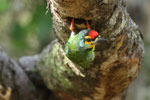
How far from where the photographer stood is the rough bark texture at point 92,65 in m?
1.73

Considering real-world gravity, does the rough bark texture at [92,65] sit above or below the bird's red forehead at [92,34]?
above

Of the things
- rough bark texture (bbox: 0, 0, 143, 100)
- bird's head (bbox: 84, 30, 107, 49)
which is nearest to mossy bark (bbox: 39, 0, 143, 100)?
rough bark texture (bbox: 0, 0, 143, 100)

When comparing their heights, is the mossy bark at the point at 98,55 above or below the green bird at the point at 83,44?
above

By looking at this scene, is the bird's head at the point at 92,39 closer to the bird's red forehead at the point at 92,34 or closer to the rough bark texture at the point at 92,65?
the bird's red forehead at the point at 92,34

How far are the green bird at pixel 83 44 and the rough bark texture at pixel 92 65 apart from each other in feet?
0.28

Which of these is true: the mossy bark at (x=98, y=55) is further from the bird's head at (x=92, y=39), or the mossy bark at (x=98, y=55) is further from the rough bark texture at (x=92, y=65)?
the bird's head at (x=92, y=39)

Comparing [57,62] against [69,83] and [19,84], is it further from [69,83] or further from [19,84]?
[19,84]

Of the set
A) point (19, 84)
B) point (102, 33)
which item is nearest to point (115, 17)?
point (102, 33)

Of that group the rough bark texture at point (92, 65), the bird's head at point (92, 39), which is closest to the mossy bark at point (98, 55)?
the rough bark texture at point (92, 65)

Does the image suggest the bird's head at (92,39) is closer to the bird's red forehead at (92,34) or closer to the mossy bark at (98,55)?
the bird's red forehead at (92,34)

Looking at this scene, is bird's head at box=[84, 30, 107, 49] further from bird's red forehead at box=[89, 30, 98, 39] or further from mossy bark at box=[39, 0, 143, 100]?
mossy bark at box=[39, 0, 143, 100]

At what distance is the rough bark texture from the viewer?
1725mm

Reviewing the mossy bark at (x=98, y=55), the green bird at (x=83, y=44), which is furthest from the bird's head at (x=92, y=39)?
the mossy bark at (x=98, y=55)

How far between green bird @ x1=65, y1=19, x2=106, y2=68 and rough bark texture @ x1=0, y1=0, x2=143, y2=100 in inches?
3.3
